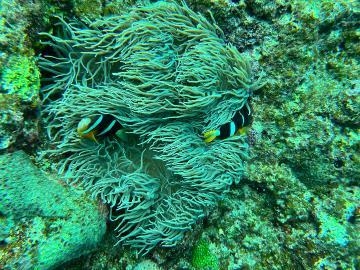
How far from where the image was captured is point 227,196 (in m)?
2.69

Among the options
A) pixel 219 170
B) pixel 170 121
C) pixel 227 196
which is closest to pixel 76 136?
pixel 170 121

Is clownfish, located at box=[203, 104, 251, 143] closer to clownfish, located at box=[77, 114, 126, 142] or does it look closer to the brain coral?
the brain coral

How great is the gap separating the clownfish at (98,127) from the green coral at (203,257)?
129 centimetres

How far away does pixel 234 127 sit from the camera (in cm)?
248

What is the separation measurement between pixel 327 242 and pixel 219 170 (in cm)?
106

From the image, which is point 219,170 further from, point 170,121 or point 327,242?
point 327,242

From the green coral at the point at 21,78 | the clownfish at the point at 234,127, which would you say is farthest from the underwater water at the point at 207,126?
the green coral at the point at 21,78

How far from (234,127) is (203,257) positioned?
123 cm

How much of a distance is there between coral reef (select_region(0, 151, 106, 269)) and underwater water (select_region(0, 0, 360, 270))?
3cm

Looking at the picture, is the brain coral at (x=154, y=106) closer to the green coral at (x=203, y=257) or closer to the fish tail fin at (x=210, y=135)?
the fish tail fin at (x=210, y=135)

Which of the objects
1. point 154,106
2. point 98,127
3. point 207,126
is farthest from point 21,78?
point 207,126

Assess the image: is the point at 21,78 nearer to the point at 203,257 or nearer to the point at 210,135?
the point at 210,135

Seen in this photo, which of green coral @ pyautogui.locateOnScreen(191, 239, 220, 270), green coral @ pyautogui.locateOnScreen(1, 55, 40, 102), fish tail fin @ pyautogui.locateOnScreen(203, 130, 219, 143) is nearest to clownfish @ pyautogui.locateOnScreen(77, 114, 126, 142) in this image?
green coral @ pyautogui.locateOnScreen(1, 55, 40, 102)

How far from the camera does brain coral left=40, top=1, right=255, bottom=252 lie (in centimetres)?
246
